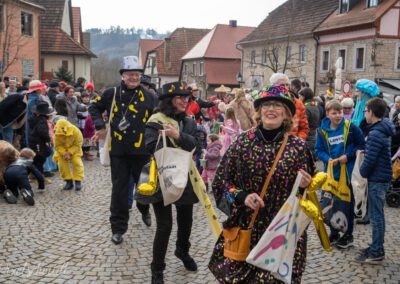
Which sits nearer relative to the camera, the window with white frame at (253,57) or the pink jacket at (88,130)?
the pink jacket at (88,130)

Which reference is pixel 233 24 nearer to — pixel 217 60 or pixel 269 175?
pixel 217 60

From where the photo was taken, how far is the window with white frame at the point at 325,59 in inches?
1278

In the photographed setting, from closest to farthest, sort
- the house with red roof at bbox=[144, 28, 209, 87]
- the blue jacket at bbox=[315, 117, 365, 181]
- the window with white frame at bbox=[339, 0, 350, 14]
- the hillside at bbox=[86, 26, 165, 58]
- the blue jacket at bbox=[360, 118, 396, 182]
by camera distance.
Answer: the blue jacket at bbox=[360, 118, 396, 182], the blue jacket at bbox=[315, 117, 365, 181], the window with white frame at bbox=[339, 0, 350, 14], the house with red roof at bbox=[144, 28, 209, 87], the hillside at bbox=[86, 26, 165, 58]

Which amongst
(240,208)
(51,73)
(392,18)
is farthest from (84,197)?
(51,73)

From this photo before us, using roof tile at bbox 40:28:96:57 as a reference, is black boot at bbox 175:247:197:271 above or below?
below

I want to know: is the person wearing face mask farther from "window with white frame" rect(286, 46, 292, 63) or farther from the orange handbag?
"window with white frame" rect(286, 46, 292, 63)

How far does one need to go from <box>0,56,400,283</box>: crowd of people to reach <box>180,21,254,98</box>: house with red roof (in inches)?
1438

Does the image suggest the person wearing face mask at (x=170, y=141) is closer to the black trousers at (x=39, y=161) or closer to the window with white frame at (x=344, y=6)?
the black trousers at (x=39, y=161)

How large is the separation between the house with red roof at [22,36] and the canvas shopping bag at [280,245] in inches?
986

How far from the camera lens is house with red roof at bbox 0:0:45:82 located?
26.2 metres

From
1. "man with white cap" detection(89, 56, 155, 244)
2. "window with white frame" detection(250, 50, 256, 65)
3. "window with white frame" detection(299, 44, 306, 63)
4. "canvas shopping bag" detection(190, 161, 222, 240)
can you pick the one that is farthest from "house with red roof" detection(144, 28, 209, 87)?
"canvas shopping bag" detection(190, 161, 222, 240)

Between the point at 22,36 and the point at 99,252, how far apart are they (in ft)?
87.3

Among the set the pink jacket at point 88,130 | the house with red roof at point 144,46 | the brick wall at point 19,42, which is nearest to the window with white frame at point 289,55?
the brick wall at point 19,42

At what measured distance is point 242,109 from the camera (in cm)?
888
